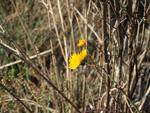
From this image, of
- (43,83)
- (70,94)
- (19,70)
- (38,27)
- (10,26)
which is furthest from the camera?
(38,27)

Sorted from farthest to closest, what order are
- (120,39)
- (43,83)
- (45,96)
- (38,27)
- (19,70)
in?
(38,27), (19,70), (43,83), (45,96), (120,39)

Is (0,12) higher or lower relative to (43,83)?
higher

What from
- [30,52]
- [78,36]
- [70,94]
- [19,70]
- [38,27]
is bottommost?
[70,94]

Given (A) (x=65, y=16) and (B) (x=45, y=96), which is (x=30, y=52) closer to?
(A) (x=65, y=16)

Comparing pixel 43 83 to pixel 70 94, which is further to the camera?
pixel 43 83

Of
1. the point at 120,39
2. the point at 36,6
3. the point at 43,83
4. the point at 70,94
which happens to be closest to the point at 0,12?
the point at 36,6

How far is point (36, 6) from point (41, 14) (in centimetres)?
12

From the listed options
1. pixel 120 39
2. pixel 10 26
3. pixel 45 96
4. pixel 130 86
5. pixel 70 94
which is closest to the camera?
pixel 120 39

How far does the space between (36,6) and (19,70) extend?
0.88 meters

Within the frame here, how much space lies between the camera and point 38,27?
2287 millimetres

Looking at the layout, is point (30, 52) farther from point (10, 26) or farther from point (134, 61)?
point (134, 61)

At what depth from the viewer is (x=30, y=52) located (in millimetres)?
2037

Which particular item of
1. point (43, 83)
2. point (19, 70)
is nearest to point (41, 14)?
point (19, 70)

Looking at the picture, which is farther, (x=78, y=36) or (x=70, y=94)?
(x=78, y=36)
